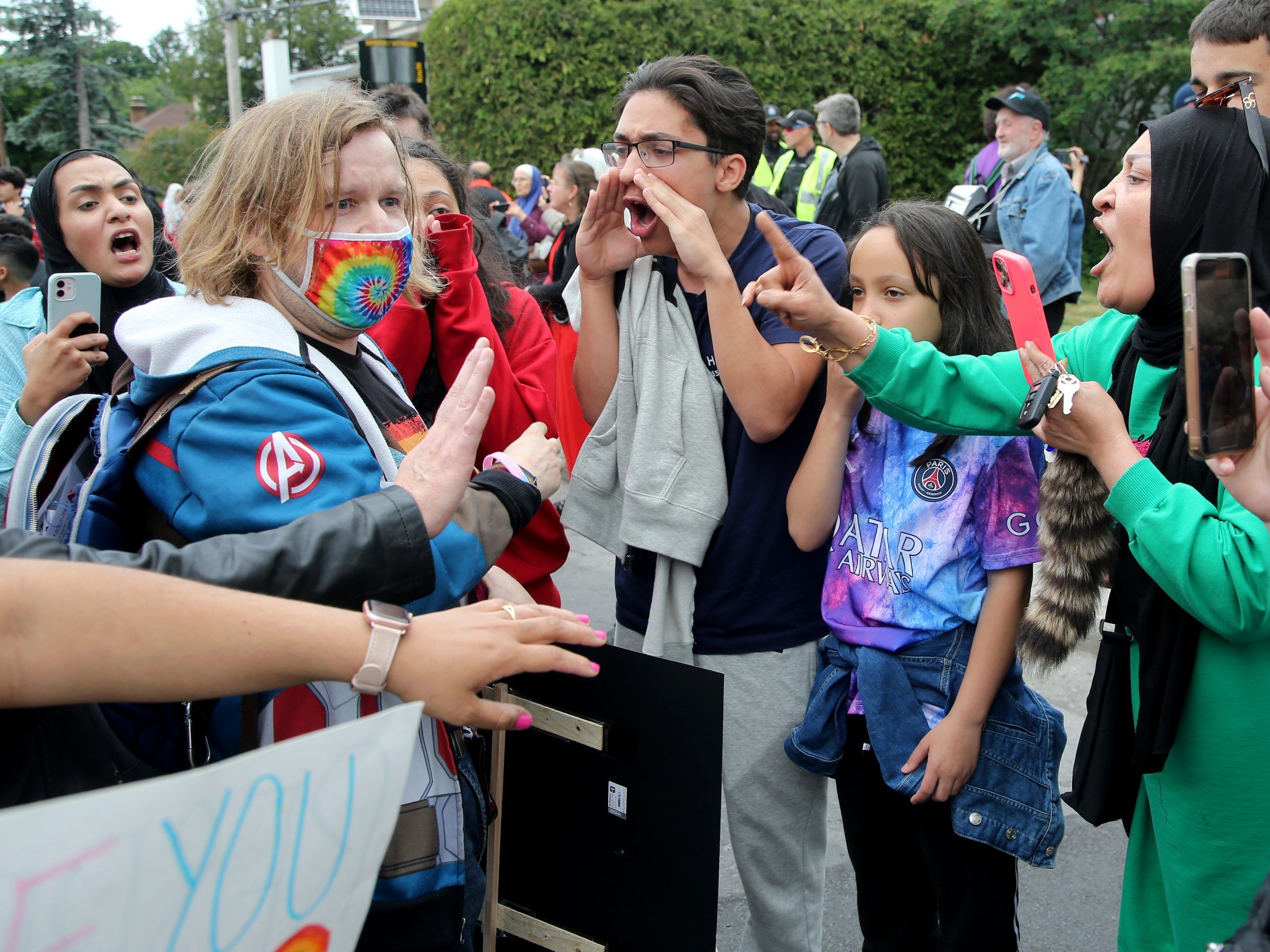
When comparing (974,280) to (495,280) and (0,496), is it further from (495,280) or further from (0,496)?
(0,496)

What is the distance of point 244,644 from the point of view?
1111 millimetres

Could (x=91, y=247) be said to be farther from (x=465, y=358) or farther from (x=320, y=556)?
(x=320, y=556)

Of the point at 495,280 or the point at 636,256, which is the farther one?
the point at 495,280

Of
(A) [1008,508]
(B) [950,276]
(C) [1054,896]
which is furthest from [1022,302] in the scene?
(C) [1054,896]

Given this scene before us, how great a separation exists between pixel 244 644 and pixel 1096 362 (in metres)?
1.68

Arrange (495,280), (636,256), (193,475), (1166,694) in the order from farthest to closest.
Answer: (495,280), (636,256), (1166,694), (193,475)

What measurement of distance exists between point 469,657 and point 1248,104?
1608 mm

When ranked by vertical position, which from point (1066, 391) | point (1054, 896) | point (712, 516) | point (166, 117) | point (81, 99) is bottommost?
point (1054, 896)

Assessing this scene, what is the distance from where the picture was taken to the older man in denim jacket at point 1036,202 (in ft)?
21.1

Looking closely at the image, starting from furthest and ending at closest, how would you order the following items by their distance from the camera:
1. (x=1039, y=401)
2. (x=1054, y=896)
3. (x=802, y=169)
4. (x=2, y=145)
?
(x=2, y=145)
(x=802, y=169)
(x=1054, y=896)
(x=1039, y=401)

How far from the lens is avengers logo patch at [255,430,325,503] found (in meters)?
1.35

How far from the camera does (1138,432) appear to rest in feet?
6.01

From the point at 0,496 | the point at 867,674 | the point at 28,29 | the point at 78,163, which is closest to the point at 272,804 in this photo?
the point at 867,674

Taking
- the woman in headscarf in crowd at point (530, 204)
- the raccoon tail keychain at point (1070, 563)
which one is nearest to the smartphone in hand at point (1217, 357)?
the raccoon tail keychain at point (1070, 563)
